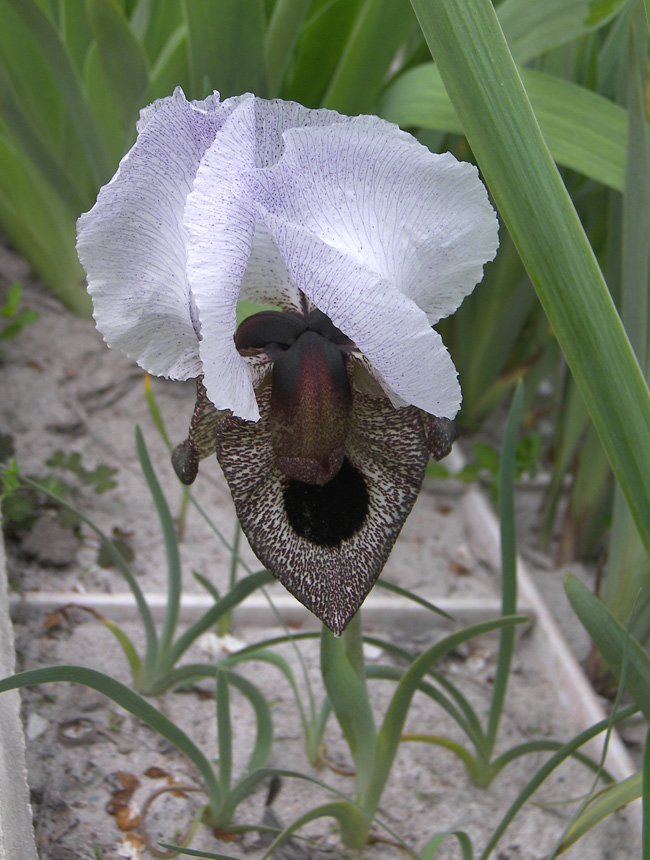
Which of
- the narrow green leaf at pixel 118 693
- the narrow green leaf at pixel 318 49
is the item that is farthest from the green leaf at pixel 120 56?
the narrow green leaf at pixel 118 693

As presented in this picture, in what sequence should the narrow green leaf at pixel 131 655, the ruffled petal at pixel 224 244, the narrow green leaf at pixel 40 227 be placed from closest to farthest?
the ruffled petal at pixel 224 244 < the narrow green leaf at pixel 131 655 < the narrow green leaf at pixel 40 227

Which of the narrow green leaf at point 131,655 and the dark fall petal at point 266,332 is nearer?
the dark fall petal at point 266,332

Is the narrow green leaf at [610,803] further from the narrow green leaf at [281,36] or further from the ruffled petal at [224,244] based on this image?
the narrow green leaf at [281,36]

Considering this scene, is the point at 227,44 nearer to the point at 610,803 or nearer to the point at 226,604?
the point at 226,604

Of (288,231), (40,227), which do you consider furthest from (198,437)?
(40,227)

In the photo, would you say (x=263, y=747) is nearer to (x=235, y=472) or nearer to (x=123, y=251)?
(x=235, y=472)

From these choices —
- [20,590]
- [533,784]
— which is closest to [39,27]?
[20,590]
